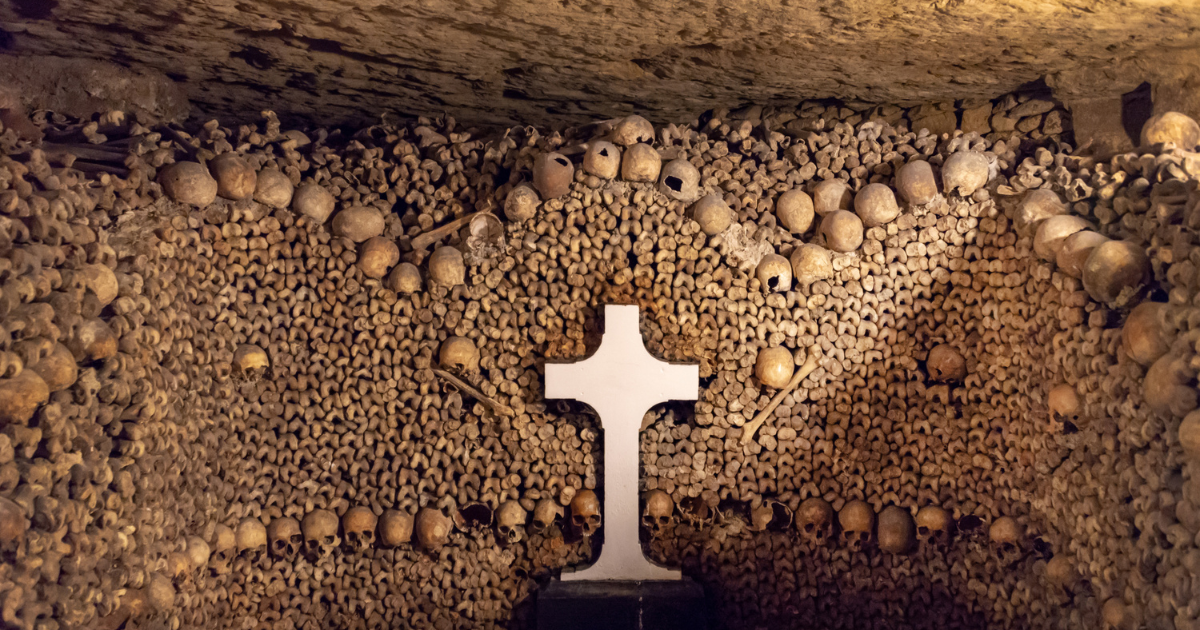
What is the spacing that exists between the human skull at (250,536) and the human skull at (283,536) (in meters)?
0.04

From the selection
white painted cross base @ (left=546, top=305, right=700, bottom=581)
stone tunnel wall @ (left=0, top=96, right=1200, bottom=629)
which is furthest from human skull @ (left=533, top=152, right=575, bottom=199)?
white painted cross base @ (left=546, top=305, right=700, bottom=581)

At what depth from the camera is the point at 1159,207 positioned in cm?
293

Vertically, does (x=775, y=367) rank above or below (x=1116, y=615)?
above

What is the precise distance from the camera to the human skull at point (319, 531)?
392cm

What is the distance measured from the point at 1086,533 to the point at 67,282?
11.8ft

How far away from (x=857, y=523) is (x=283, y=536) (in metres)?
2.55

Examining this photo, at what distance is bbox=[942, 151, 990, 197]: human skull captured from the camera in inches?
149

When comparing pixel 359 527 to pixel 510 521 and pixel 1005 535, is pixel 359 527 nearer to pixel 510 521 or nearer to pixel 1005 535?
pixel 510 521

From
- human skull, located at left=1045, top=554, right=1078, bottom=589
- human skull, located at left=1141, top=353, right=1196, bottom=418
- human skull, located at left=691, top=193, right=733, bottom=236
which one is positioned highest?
human skull, located at left=691, top=193, right=733, bottom=236

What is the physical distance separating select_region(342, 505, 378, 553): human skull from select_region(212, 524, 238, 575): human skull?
0.47 metres

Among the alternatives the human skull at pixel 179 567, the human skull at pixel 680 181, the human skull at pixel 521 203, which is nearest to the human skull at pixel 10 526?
the human skull at pixel 179 567

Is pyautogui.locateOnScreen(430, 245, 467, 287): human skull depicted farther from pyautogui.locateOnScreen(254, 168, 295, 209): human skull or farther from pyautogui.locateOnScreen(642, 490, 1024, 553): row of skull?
pyautogui.locateOnScreen(642, 490, 1024, 553): row of skull

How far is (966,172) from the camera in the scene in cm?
377

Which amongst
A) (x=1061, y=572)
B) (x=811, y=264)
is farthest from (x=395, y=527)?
(x=1061, y=572)
